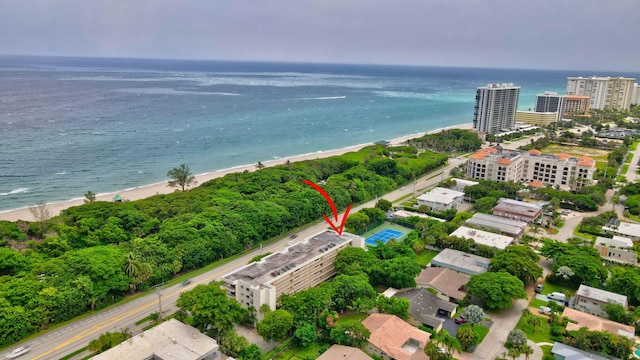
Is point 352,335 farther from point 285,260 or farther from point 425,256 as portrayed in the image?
point 425,256

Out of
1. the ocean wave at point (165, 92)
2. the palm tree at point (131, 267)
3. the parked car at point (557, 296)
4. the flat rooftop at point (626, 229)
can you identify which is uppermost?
the ocean wave at point (165, 92)

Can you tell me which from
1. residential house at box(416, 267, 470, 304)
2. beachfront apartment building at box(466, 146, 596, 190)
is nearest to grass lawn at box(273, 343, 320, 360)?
residential house at box(416, 267, 470, 304)

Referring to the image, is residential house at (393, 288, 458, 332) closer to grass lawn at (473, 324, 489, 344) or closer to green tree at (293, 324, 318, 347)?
grass lawn at (473, 324, 489, 344)

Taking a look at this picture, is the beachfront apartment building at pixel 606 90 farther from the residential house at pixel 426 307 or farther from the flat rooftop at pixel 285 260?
the residential house at pixel 426 307

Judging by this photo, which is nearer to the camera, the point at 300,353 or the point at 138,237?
the point at 300,353

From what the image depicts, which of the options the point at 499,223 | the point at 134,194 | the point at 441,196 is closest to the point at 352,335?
the point at 499,223

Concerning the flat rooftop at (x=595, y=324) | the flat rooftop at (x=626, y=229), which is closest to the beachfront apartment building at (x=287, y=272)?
the flat rooftop at (x=595, y=324)

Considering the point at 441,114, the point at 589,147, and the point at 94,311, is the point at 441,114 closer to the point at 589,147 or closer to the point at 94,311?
the point at 589,147
